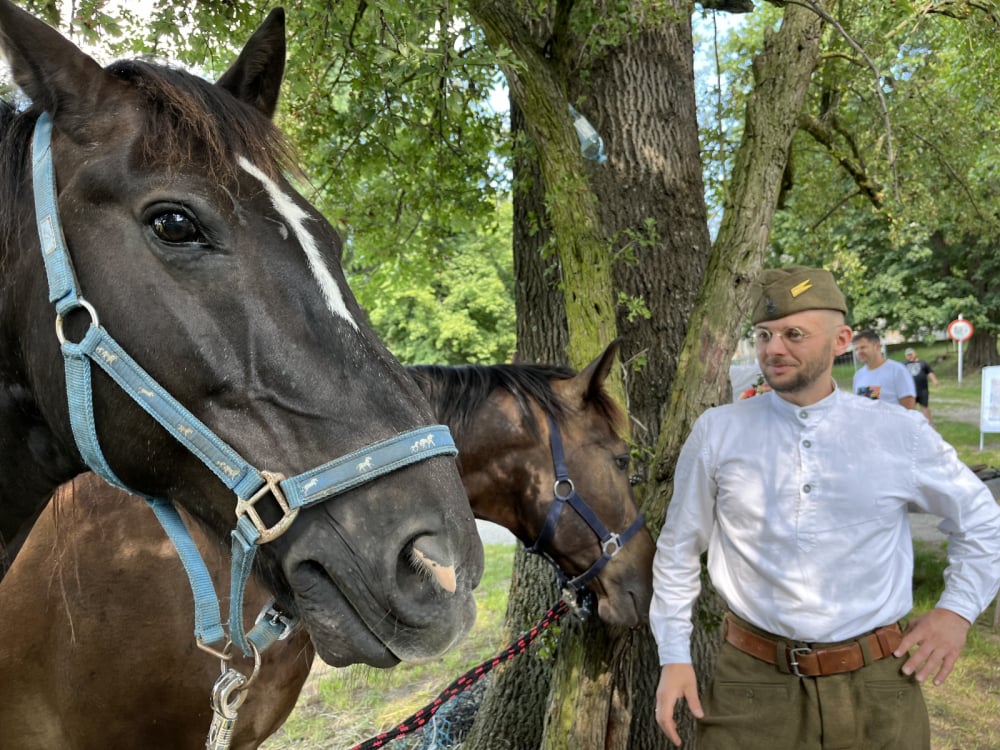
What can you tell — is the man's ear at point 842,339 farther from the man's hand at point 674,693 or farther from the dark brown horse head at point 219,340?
the dark brown horse head at point 219,340

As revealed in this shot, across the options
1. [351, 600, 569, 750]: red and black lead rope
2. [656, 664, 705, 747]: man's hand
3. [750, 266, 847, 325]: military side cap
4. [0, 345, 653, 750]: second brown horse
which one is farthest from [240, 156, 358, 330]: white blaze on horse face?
[656, 664, 705, 747]: man's hand

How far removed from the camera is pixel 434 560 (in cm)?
115

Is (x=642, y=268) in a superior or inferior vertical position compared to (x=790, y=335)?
superior

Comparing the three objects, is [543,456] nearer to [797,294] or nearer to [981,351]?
[797,294]

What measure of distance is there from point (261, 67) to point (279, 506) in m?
1.23

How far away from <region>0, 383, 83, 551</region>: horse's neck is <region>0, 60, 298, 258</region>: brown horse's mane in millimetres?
359

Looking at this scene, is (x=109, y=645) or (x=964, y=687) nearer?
(x=109, y=645)

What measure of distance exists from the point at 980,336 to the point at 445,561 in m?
29.5

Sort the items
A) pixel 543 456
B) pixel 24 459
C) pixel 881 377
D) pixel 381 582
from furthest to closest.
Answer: pixel 881 377, pixel 543 456, pixel 24 459, pixel 381 582

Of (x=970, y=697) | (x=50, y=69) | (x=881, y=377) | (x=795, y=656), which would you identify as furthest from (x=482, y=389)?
(x=881, y=377)

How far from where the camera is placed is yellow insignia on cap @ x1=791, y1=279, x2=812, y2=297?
2258 mm

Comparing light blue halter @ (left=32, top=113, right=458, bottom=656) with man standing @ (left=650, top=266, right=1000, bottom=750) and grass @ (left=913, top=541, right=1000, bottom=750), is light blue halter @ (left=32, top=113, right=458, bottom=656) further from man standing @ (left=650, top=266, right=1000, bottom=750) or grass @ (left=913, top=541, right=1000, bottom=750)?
grass @ (left=913, top=541, right=1000, bottom=750)

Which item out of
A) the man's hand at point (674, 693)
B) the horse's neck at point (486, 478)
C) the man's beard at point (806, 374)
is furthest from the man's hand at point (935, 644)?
the horse's neck at point (486, 478)

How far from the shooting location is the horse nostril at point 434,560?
3.78ft
